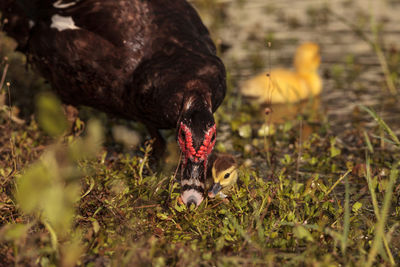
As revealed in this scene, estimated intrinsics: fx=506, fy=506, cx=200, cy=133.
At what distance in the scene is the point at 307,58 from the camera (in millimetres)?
6770

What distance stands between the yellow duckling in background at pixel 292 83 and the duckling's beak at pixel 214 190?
2.77m

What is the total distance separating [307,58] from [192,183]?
12.5 ft

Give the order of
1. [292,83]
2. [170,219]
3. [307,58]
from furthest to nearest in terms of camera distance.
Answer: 1. [307,58]
2. [292,83]
3. [170,219]

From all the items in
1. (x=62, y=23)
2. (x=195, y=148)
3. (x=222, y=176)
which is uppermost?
(x=62, y=23)

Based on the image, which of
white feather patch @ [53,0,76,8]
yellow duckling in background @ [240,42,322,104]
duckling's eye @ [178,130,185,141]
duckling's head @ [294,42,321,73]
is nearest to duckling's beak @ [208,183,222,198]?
duckling's eye @ [178,130,185,141]

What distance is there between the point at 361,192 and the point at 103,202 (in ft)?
6.89

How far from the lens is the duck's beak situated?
346 cm

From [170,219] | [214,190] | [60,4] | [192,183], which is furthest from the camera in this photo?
[60,4]

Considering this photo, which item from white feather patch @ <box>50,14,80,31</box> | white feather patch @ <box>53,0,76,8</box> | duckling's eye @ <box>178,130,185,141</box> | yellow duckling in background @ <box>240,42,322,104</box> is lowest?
yellow duckling in background @ <box>240,42,322,104</box>

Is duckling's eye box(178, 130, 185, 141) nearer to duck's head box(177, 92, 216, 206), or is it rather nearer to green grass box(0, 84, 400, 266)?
duck's head box(177, 92, 216, 206)

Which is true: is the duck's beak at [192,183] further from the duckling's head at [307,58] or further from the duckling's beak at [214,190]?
the duckling's head at [307,58]

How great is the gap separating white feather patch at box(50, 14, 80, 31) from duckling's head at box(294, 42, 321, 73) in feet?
10.6

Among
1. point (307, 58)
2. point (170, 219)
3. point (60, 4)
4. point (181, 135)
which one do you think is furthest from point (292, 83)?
point (170, 219)

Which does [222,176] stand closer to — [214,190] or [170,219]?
[214,190]
